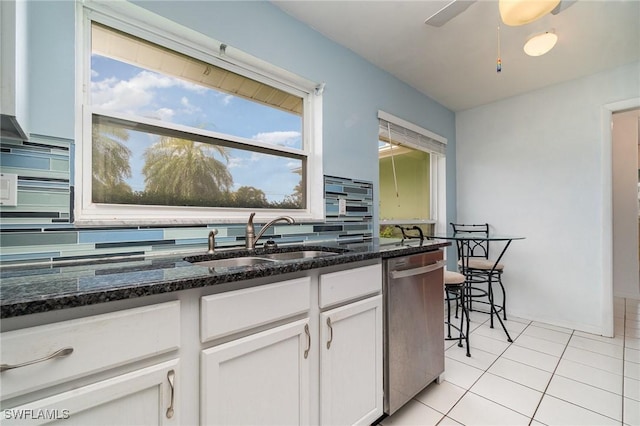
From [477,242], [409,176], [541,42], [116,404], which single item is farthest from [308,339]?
[477,242]

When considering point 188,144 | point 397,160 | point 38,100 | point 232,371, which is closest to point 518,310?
point 397,160

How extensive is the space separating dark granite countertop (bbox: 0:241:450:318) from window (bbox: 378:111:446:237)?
5.89ft

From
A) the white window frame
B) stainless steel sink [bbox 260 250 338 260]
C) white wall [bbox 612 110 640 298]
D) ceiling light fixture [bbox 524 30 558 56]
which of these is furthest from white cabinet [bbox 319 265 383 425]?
white wall [bbox 612 110 640 298]

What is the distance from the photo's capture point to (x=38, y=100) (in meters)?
1.04

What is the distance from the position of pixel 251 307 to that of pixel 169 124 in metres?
1.07

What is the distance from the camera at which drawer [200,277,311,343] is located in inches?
33.4

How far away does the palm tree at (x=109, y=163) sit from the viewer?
1.24 metres

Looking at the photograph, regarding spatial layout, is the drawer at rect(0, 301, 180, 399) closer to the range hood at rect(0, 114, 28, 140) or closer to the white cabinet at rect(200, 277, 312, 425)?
the white cabinet at rect(200, 277, 312, 425)

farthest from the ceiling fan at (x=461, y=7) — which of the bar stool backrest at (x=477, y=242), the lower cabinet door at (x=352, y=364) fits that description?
the bar stool backrest at (x=477, y=242)

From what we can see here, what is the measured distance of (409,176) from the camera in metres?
3.25

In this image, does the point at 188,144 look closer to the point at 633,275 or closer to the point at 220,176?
the point at 220,176

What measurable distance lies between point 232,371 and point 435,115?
10.6 ft

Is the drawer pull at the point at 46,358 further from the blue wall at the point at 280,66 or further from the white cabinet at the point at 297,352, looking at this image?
the blue wall at the point at 280,66

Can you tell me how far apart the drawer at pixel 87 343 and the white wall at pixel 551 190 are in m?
3.44
